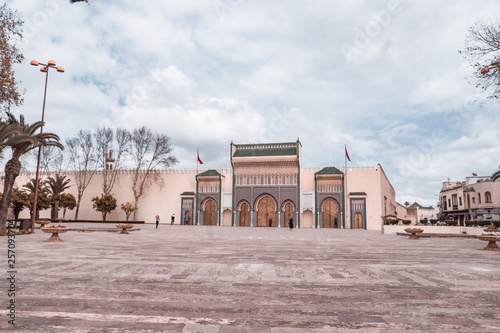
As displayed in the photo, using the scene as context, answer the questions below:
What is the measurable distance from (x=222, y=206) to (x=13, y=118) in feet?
82.3

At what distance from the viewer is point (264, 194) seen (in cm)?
3953

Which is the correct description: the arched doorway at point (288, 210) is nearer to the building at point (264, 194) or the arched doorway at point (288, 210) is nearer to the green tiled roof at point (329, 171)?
the building at point (264, 194)

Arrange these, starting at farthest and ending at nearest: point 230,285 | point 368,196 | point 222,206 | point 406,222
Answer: point 222,206, point 368,196, point 406,222, point 230,285

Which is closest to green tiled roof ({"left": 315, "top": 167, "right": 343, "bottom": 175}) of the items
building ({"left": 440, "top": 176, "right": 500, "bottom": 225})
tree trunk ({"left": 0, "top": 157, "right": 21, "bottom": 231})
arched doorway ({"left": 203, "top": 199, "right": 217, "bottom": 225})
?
arched doorway ({"left": 203, "top": 199, "right": 217, "bottom": 225})

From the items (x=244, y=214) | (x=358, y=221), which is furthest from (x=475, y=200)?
(x=244, y=214)

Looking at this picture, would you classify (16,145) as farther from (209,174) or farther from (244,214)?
(244,214)

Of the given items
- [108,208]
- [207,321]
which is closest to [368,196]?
[108,208]

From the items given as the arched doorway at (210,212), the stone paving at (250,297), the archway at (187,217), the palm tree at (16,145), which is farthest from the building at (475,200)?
the palm tree at (16,145)

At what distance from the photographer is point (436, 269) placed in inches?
279

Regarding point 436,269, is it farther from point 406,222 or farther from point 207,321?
point 406,222

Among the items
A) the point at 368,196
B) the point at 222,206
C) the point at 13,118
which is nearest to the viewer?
the point at 13,118

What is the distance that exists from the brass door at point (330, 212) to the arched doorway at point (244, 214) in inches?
358

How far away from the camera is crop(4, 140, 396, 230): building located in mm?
37062

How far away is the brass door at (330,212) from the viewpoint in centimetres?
3725
